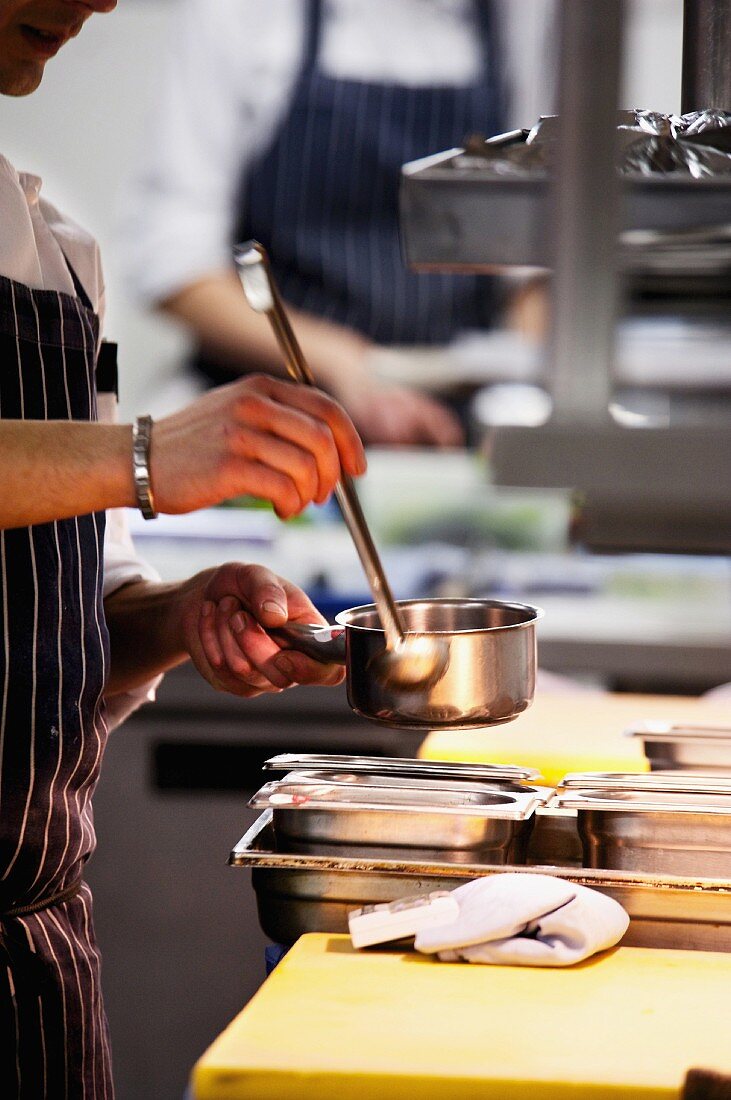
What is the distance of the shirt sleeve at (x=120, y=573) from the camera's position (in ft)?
5.89

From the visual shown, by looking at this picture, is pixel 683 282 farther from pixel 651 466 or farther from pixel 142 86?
pixel 142 86

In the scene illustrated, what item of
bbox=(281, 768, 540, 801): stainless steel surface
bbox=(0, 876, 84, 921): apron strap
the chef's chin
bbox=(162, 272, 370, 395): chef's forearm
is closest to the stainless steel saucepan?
bbox=(281, 768, 540, 801): stainless steel surface

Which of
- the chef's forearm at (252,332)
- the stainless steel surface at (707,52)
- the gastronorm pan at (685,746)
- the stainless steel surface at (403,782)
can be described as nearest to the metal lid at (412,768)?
the stainless steel surface at (403,782)

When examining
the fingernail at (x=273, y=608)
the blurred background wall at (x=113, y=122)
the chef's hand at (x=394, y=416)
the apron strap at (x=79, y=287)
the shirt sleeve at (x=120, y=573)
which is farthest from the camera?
the blurred background wall at (x=113, y=122)

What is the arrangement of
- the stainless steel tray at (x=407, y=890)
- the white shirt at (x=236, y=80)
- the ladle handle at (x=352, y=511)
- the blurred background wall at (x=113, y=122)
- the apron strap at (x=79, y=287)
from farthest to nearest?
1. the blurred background wall at (x=113, y=122)
2. the white shirt at (x=236, y=80)
3. the apron strap at (x=79, y=287)
4. the stainless steel tray at (x=407, y=890)
5. the ladle handle at (x=352, y=511)

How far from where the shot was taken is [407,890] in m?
1.30

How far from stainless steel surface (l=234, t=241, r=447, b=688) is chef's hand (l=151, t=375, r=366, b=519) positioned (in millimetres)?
24

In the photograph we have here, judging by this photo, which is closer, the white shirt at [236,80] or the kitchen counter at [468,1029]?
the kitchen counter at [468,1029]

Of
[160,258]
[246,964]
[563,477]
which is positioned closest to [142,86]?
[160,258]

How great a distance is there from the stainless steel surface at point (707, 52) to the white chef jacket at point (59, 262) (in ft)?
2.40

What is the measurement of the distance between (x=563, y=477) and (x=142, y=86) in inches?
150

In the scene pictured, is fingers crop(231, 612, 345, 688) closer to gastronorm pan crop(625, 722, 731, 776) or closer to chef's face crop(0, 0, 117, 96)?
gastronorm pan crop(625, 722, 731, 776)

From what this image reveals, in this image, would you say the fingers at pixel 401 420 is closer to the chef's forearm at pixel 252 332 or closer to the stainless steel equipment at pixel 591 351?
the chef's forearm at pixel 252 332

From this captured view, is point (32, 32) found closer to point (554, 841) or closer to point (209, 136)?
point (554, 841)
